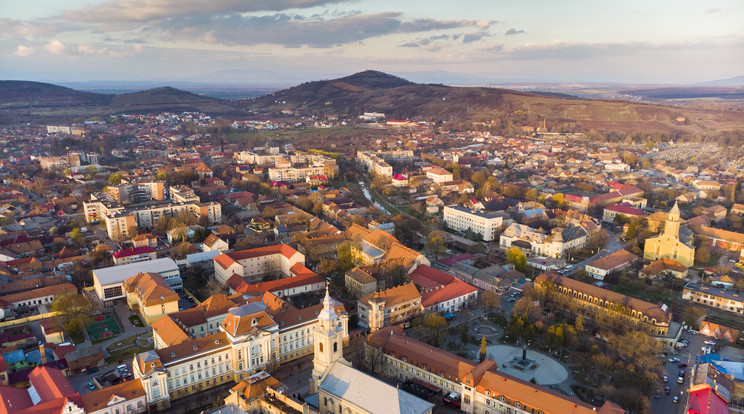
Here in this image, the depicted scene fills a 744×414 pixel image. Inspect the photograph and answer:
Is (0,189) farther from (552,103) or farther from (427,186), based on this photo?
(552,103)

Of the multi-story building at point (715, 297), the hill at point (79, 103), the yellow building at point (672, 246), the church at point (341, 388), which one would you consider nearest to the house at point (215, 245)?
the church at point (341, 388)

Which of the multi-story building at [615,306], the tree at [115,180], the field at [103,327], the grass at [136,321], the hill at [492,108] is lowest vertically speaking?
the field at [103,327]

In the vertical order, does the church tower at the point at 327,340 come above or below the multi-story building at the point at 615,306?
above

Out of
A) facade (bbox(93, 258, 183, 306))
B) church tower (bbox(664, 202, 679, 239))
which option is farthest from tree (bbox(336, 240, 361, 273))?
church tower (bbox(664, 202, 679, 239))

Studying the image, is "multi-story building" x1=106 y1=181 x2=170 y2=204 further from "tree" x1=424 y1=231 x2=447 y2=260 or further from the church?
the church

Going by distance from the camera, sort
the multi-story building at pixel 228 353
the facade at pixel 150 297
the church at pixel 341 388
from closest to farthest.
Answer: the church at pixel 341 388 < the multi-story building at pixel 228 353 < the facade at pixel 150 297

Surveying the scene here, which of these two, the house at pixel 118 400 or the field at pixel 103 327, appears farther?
the field at pixel 103 327

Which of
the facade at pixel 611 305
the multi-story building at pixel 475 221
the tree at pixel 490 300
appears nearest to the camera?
the facade at pixel 611 305

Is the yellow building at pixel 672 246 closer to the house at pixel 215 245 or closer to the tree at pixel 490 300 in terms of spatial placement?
the tree at pixel 490 300
